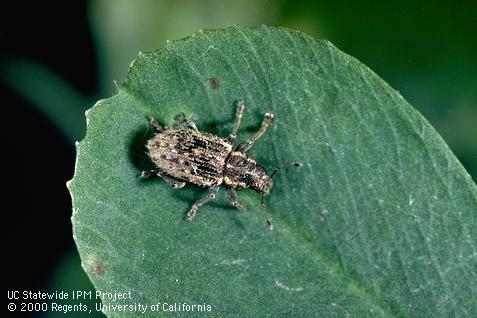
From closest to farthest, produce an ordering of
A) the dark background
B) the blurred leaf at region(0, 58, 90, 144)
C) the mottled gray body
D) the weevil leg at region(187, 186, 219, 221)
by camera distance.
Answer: the weevil leg at region(187, 186, 219, 221), the mottled gray body, the dark background, the blurred leaf at region(0, 58, 90, 144)

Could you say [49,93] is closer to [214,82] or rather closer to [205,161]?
[205,161]

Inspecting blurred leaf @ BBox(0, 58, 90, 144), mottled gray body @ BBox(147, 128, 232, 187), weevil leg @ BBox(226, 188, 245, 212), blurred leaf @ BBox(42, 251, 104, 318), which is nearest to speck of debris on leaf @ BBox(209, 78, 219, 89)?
mottled gray body @ BBox(147, 128, 232, 187)

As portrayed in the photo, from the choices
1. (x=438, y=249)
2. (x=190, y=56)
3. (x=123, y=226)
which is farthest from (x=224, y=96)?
(x=438, y=249)

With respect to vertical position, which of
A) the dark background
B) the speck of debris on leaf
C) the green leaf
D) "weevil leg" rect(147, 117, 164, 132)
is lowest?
the green leaf

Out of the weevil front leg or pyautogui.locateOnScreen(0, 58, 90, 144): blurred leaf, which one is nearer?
the weevil front leg

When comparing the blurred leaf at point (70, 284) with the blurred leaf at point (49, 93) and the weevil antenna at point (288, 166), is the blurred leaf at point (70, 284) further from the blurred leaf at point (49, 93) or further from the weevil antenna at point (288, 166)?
the weevil antenna at point (288, 166)

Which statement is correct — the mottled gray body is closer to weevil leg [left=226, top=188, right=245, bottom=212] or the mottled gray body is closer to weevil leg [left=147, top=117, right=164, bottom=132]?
weevil leg [left=147, top=117, right=164, bottom=132]

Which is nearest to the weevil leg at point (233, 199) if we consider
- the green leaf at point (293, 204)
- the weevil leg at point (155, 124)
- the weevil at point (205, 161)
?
the weevil at point (205, 161)
